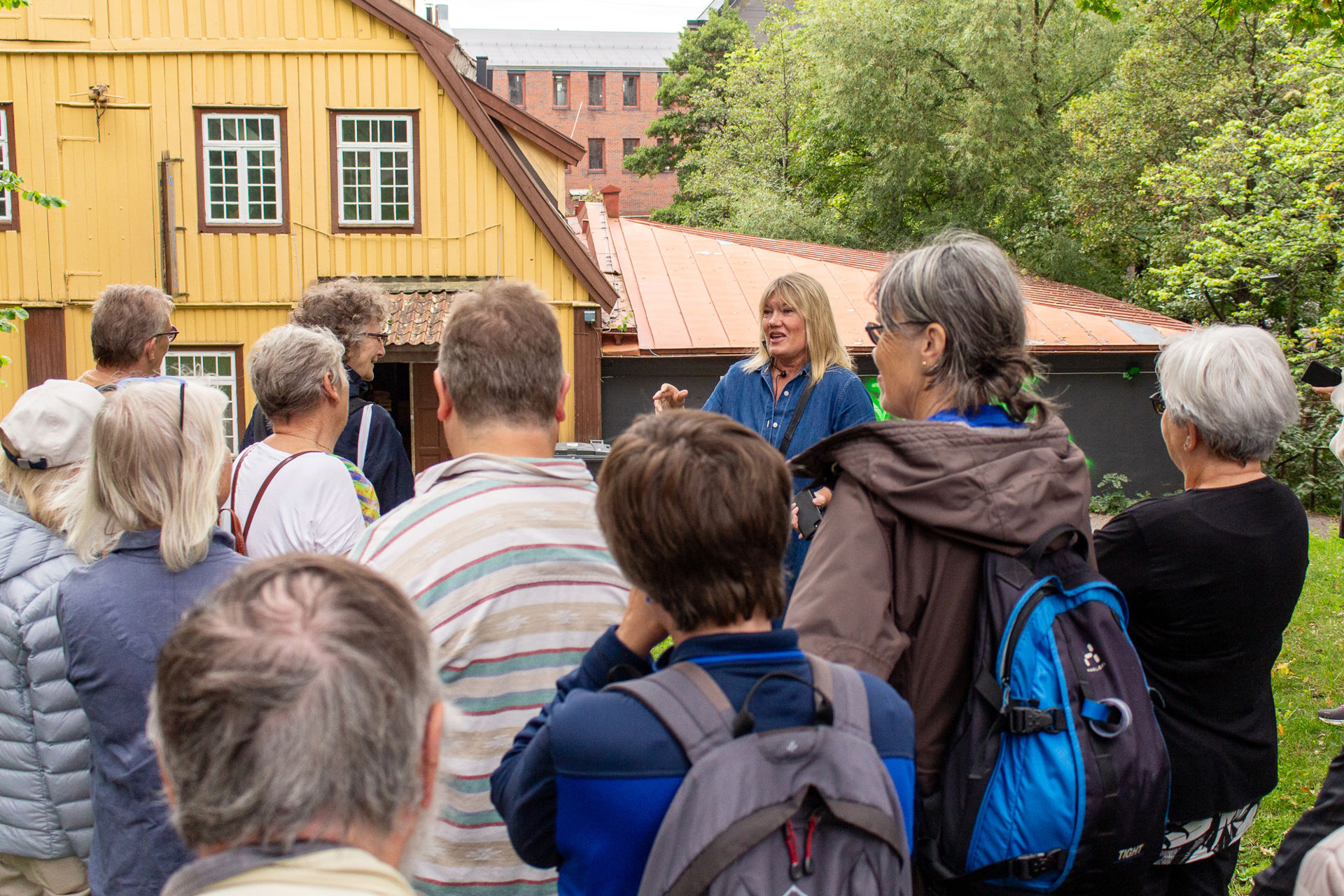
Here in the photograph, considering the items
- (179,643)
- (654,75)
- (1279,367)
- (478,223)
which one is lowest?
(179,643)

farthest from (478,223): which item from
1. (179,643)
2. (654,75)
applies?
(654,75)

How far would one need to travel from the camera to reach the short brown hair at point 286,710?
3.56 feet

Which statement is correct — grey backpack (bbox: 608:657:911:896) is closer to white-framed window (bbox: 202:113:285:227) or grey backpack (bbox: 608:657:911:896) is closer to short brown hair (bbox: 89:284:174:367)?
short brown hair (bbox: 89:284:174:367)

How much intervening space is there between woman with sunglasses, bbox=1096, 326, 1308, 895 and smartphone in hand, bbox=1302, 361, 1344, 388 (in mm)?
1377

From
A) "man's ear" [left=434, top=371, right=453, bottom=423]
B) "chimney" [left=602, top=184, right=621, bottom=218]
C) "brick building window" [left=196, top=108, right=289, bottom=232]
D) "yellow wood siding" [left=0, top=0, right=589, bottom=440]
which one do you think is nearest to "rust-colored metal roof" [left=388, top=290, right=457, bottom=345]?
"yellow wood siding" [left=0, top=0, right=589, bottom=440]

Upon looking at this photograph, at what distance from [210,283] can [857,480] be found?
12591mm

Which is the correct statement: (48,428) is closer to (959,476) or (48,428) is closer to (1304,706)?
(959,476)

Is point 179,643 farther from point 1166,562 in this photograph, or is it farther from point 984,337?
point 1166,562

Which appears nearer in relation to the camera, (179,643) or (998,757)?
(179,643)

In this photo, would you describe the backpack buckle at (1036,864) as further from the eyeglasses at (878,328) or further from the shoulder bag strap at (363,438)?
the shoulder bag strap at (363,438)

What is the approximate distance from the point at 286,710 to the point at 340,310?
10.7ft

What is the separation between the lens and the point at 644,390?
13.9 meters

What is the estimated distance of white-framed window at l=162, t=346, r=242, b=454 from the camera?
12711 millimetres

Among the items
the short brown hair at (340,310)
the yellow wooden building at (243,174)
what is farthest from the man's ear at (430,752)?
the yellow wooden building at (243,174)
